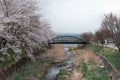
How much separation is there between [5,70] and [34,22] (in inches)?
305

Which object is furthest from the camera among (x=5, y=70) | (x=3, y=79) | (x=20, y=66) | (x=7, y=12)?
(x=20, y=66)

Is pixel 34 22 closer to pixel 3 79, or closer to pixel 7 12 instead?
pixel 7 12

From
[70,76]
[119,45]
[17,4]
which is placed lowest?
[70,76]

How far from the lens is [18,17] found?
22.1m

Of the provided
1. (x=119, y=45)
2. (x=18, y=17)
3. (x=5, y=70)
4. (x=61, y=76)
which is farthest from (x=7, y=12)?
(x=119, y=45)

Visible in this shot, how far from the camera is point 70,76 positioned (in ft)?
81.6

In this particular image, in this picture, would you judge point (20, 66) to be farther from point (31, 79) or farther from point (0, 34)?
point (0, 34)

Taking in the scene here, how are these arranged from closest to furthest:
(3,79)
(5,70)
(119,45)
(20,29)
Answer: (3,79) → (5,70) → (20,29) → (119,45)

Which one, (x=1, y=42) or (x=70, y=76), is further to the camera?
(x=70, y=76)

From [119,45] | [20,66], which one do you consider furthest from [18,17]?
[119,45]

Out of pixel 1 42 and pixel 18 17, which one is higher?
pixel 18 17


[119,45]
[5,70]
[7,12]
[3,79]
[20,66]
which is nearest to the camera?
[3,79]

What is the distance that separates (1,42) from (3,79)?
12.8 ft

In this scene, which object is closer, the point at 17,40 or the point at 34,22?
the point at 17,40
